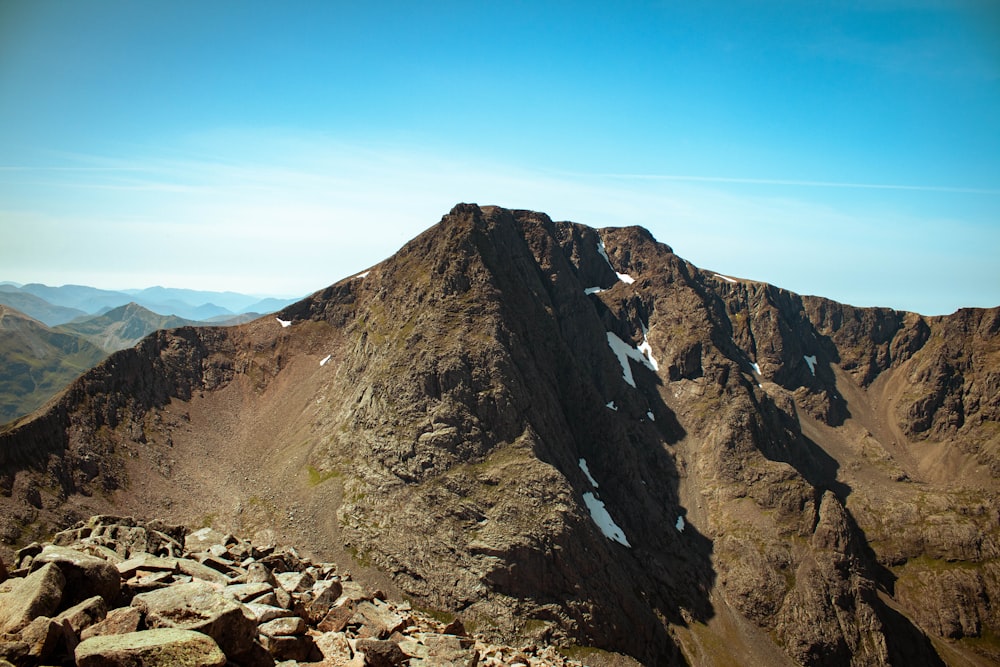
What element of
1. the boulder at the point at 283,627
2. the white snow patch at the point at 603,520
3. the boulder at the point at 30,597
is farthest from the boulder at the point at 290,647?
the white snow patch at the point at 603,520

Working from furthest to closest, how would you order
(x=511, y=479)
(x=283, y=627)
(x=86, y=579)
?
1. (x=511, y=479)
2. (x=283, y=627)
3. (x=86, y=579)

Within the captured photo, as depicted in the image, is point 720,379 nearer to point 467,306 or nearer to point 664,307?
point 664,307

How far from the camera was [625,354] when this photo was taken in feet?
593

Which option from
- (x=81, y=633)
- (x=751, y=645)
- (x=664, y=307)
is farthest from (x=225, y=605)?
(x=664, y=307)

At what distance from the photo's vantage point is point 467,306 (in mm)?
121312

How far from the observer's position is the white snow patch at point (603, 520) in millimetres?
113312

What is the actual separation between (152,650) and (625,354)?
17292 cm

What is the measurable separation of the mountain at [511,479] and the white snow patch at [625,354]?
3062mm

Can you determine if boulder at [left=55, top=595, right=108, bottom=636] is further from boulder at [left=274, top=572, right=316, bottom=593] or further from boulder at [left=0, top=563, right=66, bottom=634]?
boulder at [left=274, top=572, right=316, bottom=593]

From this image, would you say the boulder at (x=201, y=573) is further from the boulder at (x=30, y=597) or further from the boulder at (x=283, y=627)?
the boulder at (x=30, y=597)

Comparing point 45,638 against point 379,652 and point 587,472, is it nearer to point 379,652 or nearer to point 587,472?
point 379,652

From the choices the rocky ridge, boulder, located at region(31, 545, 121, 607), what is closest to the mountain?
the rocky ridge

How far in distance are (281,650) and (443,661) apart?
1126cm

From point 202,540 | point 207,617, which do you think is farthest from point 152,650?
point 202,540
